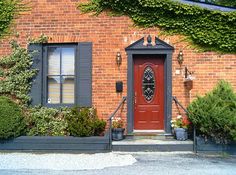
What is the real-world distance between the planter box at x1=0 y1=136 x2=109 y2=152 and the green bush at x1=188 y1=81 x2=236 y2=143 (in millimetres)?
2371

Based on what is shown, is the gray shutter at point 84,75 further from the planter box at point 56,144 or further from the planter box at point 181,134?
the planter box at point 181,134

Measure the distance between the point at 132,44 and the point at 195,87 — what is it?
84.6 inches

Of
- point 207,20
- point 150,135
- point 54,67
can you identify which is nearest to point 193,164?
point 150,135

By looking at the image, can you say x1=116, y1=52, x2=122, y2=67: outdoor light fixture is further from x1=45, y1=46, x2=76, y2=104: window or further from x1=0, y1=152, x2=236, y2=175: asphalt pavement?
x1=0, y1=152, x2=236, y2=175: asphalt pavement

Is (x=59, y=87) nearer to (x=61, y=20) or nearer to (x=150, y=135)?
(x=61, y=20)

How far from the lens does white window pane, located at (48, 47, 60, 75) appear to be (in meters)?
10.8

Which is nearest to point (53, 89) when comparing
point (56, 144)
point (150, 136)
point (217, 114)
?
point (56, 144)

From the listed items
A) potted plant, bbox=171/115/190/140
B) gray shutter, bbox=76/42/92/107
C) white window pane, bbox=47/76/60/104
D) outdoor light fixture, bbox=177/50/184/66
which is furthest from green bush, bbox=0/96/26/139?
outdoor light fixture, bbox=177/50/184/66

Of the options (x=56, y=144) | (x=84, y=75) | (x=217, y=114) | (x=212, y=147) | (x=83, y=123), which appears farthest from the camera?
(x=84, y=75)

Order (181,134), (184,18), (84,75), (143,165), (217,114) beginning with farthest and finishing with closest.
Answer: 1. (84,75)
2. (184,18)
3. (181,134)
4. (217,114)
5. (143,165)

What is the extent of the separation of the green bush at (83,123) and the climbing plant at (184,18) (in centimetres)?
295

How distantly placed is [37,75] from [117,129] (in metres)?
2.84

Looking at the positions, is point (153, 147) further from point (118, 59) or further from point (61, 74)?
point (61, 74)

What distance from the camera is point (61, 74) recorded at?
1075cm
